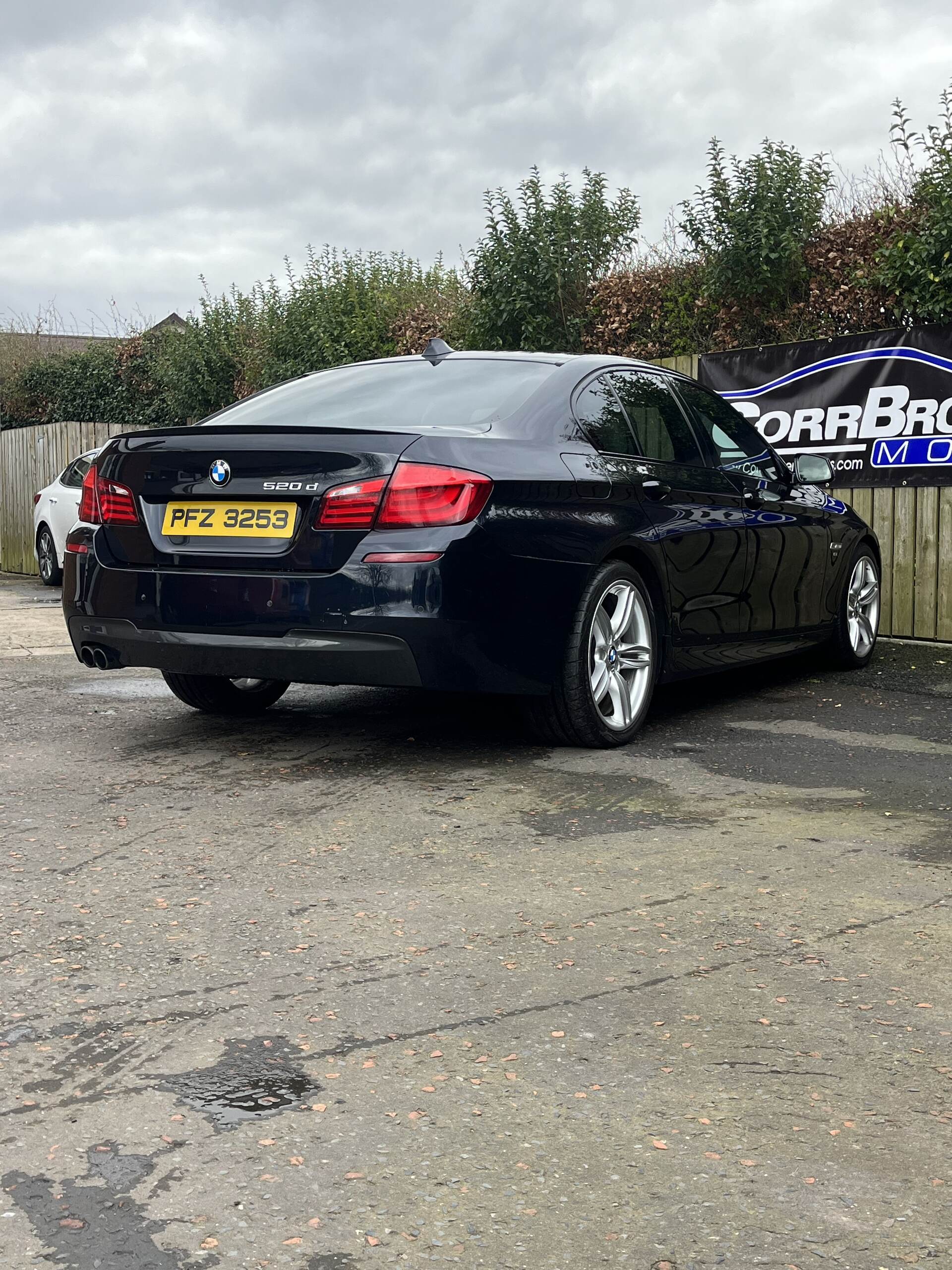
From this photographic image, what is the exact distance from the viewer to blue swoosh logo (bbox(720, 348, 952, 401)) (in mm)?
8984

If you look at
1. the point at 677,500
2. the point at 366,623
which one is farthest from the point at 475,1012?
the point at 677,500

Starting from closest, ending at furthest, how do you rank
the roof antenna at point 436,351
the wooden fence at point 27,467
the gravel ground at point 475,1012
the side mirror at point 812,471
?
the gravel ground at point 475,1012, the roof antenna at point 436,351, the side mirror at point 812,471, the wooden fence at point 27,467

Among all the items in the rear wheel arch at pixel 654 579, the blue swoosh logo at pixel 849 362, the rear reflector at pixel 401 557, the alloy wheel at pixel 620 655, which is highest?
the blue swoosh logo at pixel 849 362

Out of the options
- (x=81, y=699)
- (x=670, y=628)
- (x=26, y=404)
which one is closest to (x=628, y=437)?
(x=670, y=628)

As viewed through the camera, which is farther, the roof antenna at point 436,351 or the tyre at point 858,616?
the tyre at point 858,616

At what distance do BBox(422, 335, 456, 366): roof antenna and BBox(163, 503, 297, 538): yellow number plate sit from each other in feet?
4.30

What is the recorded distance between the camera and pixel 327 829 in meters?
4.33

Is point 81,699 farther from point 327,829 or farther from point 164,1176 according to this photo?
point 164,1176

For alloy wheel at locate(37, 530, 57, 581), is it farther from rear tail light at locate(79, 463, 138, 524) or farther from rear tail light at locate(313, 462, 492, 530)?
rear tail light at locate(313, 462, 492, 530)

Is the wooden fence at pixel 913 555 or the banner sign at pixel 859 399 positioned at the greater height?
the banner sign at pixel 859 399

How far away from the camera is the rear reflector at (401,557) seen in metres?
4.90

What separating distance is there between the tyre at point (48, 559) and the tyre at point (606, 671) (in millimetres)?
12082

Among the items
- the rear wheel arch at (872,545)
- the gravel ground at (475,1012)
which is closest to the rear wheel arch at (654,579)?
the gravel ground at (475,1012)

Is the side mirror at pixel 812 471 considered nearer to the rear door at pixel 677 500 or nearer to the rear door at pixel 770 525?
the rear door at pixel 770 525
